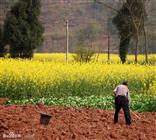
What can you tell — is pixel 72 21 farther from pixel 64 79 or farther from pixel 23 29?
pixel 64 79

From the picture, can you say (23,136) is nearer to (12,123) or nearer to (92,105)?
(12,123)

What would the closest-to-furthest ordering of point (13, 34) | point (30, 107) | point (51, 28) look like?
1. point (30, 107)
2. point (13, 34)
3. point (51, 28)

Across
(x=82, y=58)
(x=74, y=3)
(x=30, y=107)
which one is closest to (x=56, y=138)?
(x=30, y=107)

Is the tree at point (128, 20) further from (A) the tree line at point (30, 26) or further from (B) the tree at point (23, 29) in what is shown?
(B) the tree at point (23, 29)

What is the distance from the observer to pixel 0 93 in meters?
23.2

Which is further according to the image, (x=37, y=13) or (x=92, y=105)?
(x=37, y=13)

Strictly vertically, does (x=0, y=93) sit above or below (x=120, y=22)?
below

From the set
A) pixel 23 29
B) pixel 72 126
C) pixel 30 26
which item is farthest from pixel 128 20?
pixel 72 126

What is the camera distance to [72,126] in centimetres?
1428

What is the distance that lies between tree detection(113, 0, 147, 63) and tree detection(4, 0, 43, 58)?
620 cm

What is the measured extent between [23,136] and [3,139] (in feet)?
1.64

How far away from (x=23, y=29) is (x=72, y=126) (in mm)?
31408

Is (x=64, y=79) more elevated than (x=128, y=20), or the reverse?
(x=128, y=20)

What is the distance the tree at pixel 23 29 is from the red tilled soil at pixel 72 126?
87.0 ft
